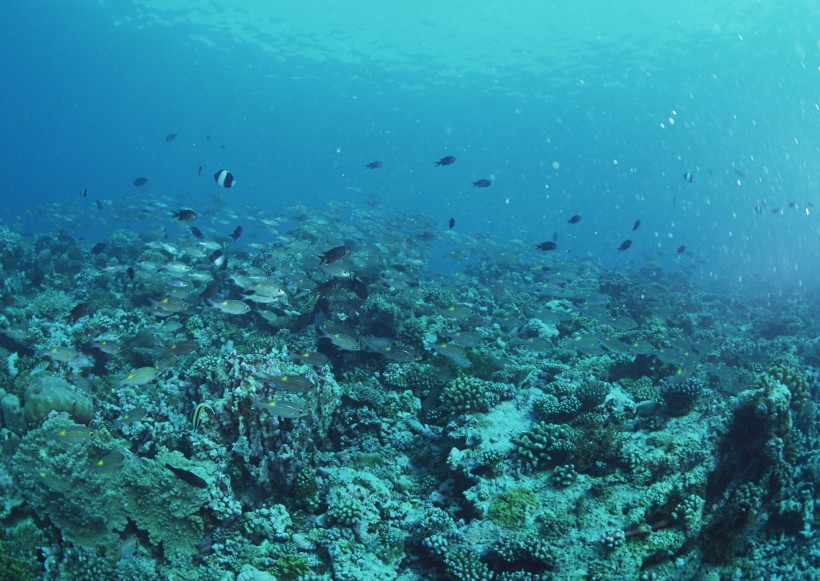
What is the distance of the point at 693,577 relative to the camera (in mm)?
5676

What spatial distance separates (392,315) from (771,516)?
7.94 metres

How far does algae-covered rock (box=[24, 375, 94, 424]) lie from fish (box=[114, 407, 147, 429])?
20.3 inches

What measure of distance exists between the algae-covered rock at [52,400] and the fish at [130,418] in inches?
20.3

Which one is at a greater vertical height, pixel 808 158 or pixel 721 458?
pixel 808 158

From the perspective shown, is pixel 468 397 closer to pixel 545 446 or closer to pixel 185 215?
pixel 545 446

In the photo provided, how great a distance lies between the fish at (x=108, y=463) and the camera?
18.8 feet

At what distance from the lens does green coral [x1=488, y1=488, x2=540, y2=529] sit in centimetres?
580

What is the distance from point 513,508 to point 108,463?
5412mm

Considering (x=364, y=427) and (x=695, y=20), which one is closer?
(x=364, y=427)

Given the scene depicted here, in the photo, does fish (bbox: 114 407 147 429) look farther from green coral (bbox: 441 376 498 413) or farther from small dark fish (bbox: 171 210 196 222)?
small dark fish (bbox: 171 210 196 222)

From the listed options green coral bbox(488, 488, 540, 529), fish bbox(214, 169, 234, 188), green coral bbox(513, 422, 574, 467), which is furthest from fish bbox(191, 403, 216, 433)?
fish bbox(214, 169, 234, 188)

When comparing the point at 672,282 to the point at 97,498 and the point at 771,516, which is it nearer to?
the point at 771,516

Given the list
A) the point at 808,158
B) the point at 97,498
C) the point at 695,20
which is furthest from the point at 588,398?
the point at 808,158

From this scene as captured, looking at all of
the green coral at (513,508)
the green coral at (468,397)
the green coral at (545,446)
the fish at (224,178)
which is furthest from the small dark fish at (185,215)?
the green coral at (513,508)
